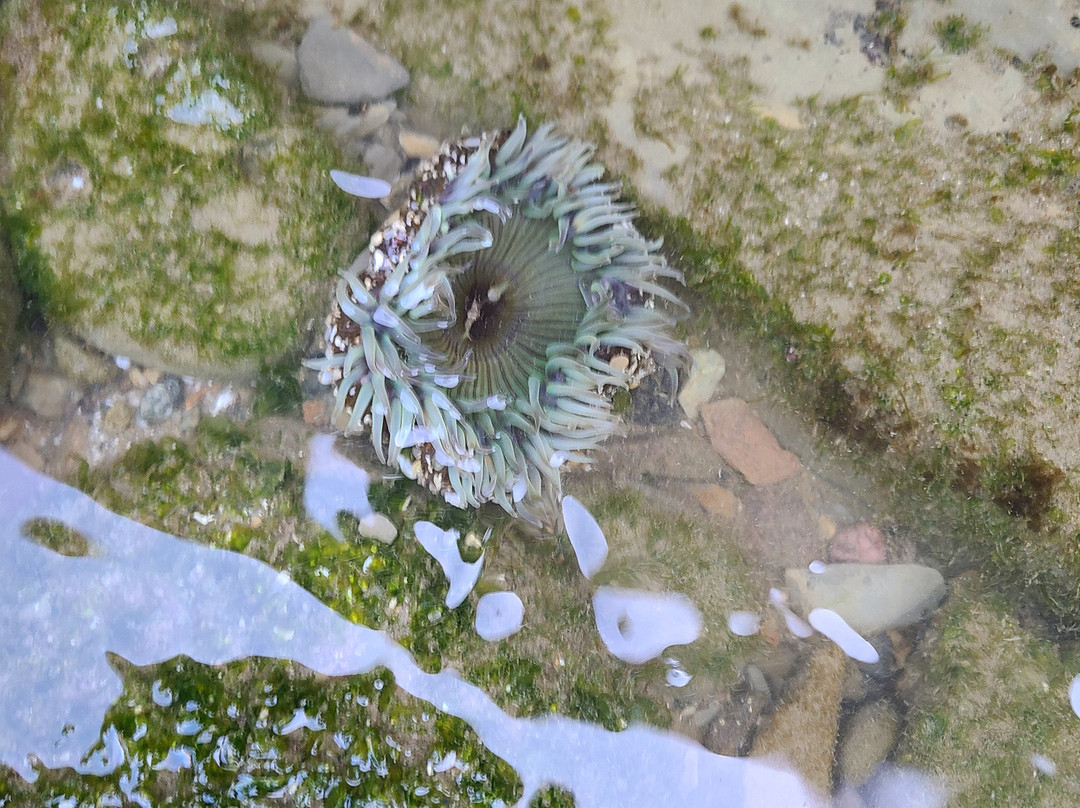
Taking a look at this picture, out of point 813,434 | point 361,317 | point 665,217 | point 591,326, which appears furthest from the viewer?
point 813,434

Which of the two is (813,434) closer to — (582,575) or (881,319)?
(881,319)

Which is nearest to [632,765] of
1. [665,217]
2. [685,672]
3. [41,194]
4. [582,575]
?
[685,672]

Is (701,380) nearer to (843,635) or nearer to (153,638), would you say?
(843,635)

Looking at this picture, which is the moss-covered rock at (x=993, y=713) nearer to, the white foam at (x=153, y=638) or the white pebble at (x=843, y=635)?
the white pebble at (x=843, y=635)

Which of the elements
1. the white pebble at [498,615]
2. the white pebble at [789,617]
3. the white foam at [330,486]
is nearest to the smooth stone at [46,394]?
the white foam at [330,486]

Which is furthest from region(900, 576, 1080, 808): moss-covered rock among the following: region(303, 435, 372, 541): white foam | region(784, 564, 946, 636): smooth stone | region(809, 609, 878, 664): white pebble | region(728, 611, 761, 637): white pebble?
region(303, 435, 372, 541): white foam

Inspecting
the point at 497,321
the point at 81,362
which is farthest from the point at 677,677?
the point at 81,362

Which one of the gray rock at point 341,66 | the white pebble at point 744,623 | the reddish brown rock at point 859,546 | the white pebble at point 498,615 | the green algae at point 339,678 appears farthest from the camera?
the reddish brown rock at point 859,546
